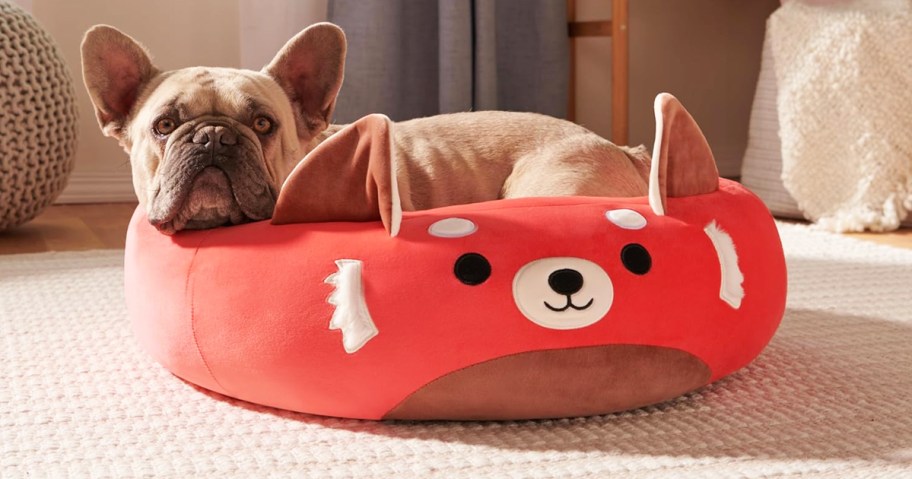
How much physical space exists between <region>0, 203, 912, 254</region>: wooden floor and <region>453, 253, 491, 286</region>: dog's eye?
62.6 inches

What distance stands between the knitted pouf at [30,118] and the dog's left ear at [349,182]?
4.86ft

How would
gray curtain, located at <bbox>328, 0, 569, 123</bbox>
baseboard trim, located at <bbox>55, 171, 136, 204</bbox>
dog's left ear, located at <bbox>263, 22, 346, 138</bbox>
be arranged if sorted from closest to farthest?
dog's left ear, located at <bbox>263, 22, 346, 138</bbox>, gray curtain, located at <bbox>328, 0, 569, 123</bbox>, baseboard trim, located at <bbox>55, 171, 136, 204</bbox>

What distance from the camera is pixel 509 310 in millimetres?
1041

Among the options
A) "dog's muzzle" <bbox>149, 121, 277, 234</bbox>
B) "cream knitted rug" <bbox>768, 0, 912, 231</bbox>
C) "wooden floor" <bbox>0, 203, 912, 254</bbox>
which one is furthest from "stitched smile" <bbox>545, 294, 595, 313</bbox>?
"cream knitted rug" <bbox>768, 0, 912, 231</bbox>

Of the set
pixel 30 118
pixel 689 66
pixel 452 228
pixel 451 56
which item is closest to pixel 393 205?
pixel 452 228

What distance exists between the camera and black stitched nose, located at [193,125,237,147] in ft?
4.10

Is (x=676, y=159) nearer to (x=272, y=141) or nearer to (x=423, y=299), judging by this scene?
(x=423, y=299)

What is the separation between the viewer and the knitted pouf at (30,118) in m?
2.37

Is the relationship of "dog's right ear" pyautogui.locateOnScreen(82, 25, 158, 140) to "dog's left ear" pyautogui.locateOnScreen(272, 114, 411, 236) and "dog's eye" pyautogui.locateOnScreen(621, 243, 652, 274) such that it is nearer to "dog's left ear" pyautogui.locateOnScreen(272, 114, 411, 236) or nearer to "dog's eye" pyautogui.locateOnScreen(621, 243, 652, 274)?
"dog's left ear" pyautogui.locateOnScreen(272, 114, 411, 236)

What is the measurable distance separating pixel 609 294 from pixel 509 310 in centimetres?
11

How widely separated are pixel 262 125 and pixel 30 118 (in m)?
1.27

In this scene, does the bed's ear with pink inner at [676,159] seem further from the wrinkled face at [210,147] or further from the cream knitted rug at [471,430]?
the wrinkled face at [210,147]

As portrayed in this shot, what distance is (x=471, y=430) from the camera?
110cm

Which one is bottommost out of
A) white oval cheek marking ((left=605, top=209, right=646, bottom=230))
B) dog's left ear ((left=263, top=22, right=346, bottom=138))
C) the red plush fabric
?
the red plush fabric
